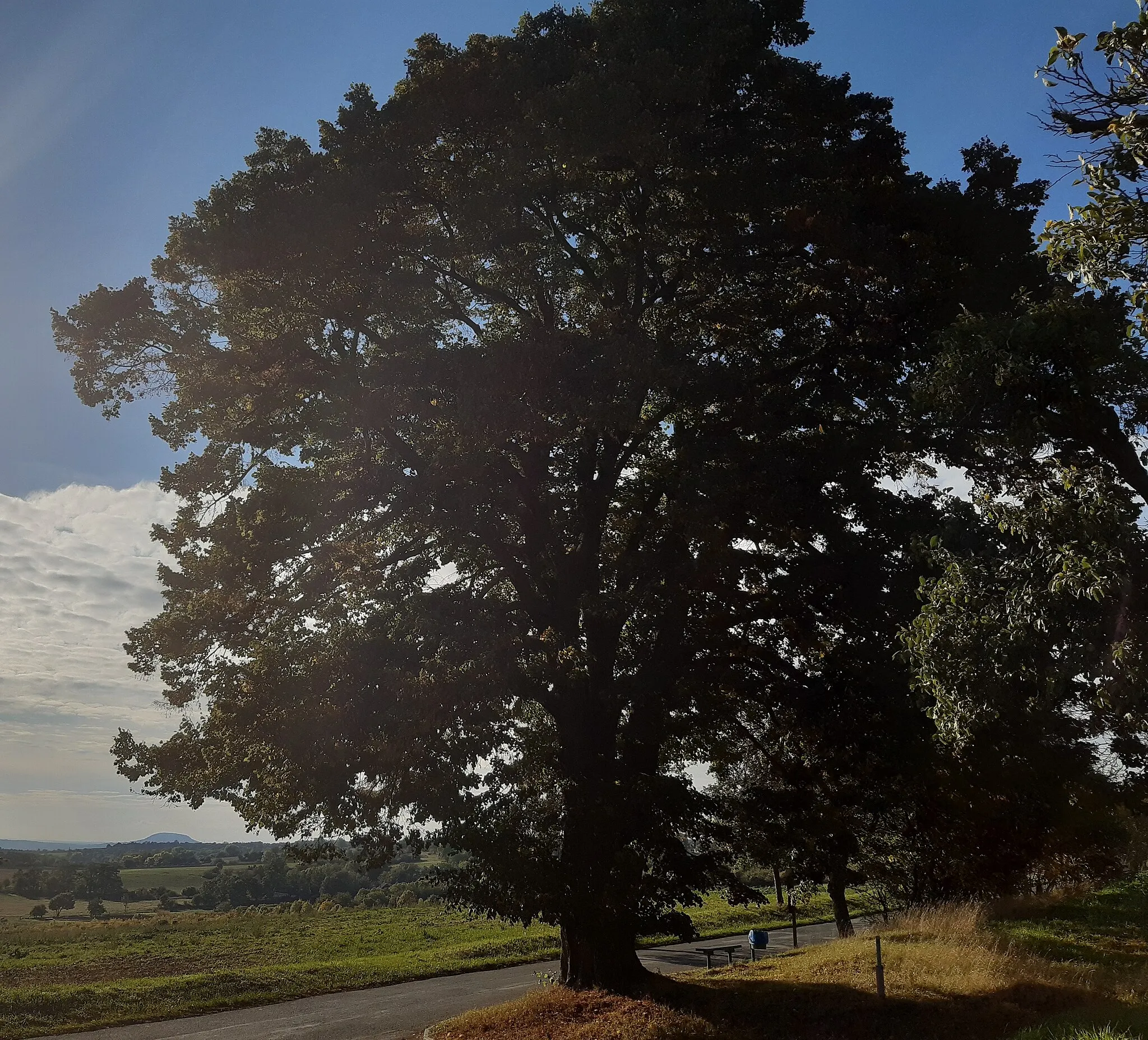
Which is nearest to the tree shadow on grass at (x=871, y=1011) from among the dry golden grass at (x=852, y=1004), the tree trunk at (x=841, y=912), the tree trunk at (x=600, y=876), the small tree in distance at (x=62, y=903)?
the dry golden grass at (x=852, y=1004)

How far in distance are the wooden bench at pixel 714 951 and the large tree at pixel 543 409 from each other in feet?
31.8

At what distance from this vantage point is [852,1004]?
1414 cm

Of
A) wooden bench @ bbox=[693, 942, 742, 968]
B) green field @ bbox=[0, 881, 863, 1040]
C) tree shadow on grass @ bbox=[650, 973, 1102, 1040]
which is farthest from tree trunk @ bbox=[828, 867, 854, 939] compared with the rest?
green field @ bbox=[0, 881, 863, 1040]

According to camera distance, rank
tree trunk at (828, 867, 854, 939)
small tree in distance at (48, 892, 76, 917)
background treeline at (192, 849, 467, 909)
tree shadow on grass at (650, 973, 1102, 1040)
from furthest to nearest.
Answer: background treeline at (192, 849, 467, 909) → small tree in distance at (48, 892, 76, 917) → tree trunk at (828, 867, 854, 939) → tree shadow on grass at (650, 973, 1102, 1040)

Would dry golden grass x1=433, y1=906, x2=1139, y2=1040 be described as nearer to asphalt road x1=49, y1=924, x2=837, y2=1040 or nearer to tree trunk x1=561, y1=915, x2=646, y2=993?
tree trunk x1=561, y1=915, x2=646, y2=993

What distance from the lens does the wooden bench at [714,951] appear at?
2427 centimetres

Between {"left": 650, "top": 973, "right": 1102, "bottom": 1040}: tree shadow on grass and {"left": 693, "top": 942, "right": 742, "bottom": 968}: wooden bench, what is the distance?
8.06 metres

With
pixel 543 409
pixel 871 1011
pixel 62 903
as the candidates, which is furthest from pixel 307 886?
pixel 543 409

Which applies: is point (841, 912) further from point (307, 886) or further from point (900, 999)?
point (307, 886)

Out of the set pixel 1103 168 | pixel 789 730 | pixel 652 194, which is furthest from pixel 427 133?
pixel 789 730

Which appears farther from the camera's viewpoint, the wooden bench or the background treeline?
the background treeline

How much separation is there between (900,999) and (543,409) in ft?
38.0

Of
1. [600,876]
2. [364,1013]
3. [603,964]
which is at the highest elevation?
[600,876]

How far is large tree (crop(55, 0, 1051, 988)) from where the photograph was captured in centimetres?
1351
